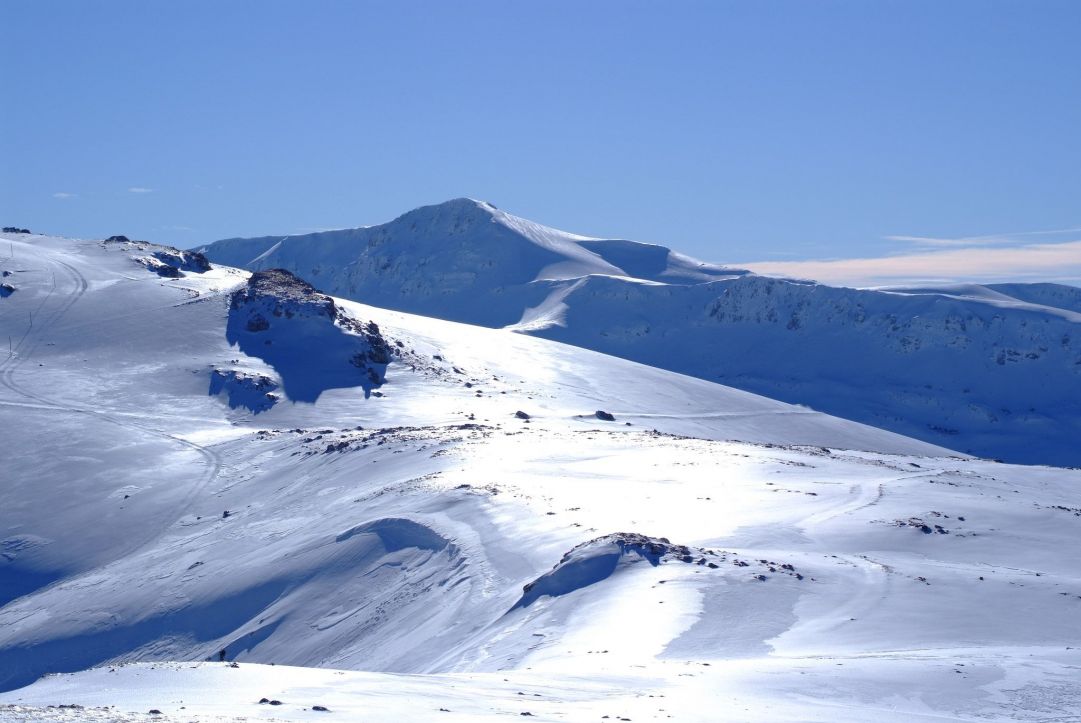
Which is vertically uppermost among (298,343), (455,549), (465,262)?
(465,262)

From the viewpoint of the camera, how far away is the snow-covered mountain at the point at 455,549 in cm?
1218

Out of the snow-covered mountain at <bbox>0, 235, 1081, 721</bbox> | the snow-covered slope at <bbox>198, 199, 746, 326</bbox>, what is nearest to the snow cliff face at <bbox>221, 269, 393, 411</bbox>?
the snow-covered mountain at <bbox>0, 235, 1081, 721</bbox>

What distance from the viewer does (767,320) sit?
104 meters

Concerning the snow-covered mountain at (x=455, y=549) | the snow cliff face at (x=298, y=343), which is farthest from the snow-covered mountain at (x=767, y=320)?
the snow cliff face at (x=298, y=343)

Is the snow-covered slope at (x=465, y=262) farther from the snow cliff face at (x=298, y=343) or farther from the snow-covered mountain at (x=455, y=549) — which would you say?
the snow-covered mountain at (x=455, y=549)

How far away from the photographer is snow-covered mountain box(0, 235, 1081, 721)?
40.0ft

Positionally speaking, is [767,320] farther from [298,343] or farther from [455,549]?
[455,549]

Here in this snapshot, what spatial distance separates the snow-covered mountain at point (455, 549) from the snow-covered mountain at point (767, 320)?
125 ft

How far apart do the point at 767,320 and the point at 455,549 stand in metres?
85.3

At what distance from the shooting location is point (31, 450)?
36.8m

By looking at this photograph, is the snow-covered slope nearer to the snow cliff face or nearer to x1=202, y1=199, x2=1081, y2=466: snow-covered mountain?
x1=202, y1=199, x2=1081, y2=466: snow-covered mountain

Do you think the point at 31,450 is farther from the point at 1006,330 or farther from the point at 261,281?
the point at 1006,330

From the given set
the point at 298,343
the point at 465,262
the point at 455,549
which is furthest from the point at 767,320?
the point at 455,549

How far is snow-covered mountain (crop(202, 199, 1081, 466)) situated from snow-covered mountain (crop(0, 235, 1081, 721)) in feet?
125
